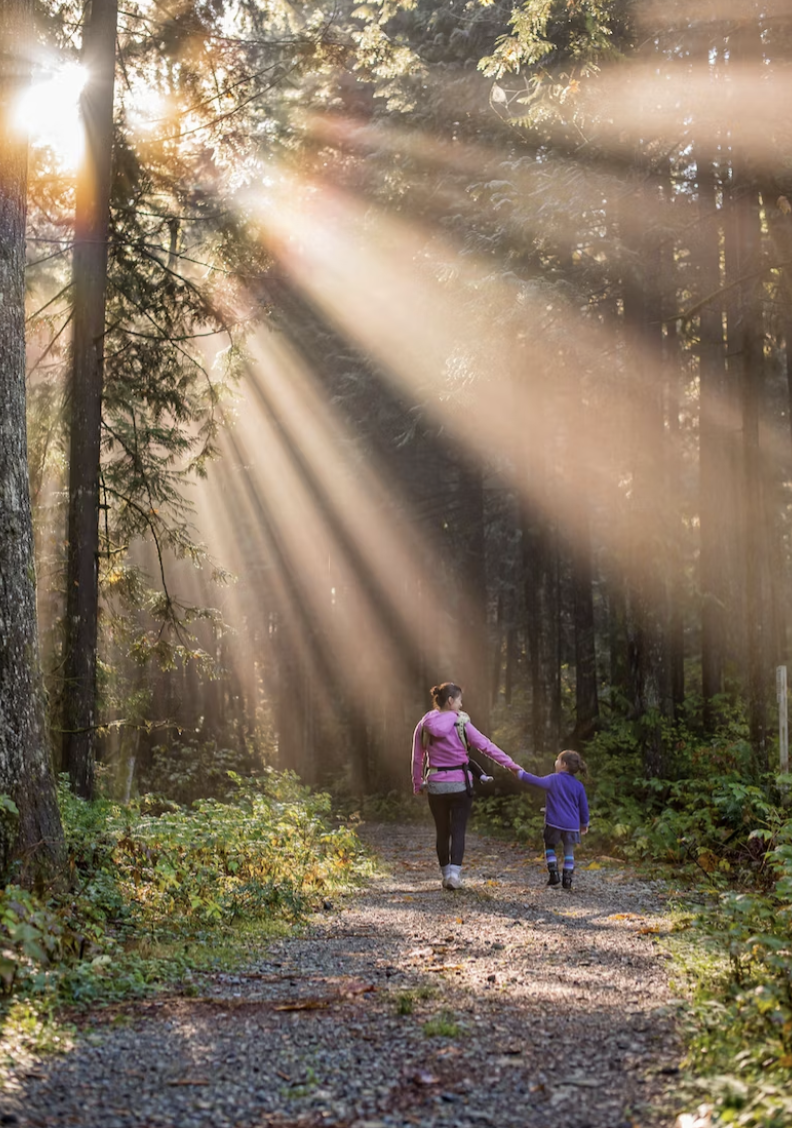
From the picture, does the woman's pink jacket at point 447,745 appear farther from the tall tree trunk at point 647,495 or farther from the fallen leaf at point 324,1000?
the tall tree trunk at point 647,495

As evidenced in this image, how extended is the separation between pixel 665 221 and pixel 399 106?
714 cm

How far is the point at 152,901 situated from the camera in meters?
7.82

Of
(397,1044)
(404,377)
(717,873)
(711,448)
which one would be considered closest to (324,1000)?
(397,1044)

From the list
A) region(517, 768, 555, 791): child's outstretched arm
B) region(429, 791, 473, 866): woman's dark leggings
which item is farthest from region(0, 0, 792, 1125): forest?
region(429, 791, 473, 866): woman's dark leggings

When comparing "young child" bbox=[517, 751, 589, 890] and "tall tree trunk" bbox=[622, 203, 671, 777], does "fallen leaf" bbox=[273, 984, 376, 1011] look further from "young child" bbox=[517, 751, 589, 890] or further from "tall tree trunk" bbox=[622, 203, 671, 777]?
"tall tree trunk" bbox=[622, 203, 671, 777]

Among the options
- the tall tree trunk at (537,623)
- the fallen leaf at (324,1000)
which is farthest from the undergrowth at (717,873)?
the tall tree trunk at (537,623)

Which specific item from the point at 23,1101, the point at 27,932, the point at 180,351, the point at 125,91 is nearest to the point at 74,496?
the point at 180,351

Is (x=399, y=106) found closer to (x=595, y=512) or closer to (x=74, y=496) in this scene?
(x=595, y=512)

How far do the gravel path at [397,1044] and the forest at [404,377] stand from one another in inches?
25.6

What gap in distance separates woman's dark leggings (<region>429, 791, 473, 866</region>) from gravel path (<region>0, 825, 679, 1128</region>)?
7.76ft

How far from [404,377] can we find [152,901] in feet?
53.5

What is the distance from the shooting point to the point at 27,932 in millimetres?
4969

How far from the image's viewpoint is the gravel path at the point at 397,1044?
3.80 m

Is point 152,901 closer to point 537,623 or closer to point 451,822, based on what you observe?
point 451,822
